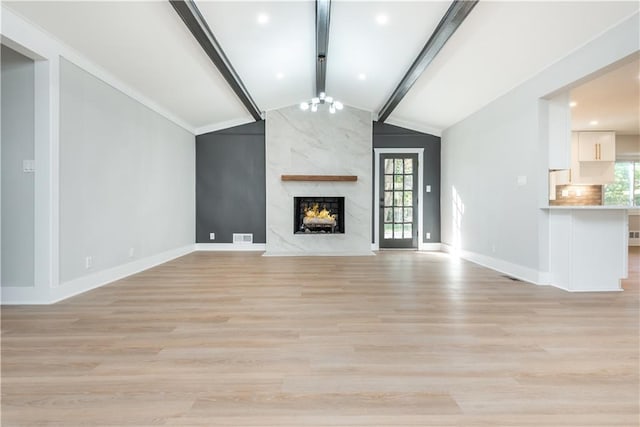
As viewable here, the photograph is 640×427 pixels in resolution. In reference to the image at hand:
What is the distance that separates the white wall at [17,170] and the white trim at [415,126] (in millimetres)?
6000

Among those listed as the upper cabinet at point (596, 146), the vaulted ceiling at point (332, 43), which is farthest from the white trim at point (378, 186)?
the upper cabinet at point (596, 146)

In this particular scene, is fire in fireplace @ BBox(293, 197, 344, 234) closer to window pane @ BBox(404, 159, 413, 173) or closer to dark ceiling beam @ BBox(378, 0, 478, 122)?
window pane @ BBox(404, 159, 413, 173)

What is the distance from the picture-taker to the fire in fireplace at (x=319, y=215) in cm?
700

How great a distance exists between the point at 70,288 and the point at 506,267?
533 centimetres

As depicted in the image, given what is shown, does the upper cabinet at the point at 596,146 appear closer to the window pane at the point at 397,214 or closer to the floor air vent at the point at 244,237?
the window pane at the point at 397,214

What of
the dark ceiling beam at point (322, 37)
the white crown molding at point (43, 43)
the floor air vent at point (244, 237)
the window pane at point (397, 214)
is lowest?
the floor air vent at point (244, 237)

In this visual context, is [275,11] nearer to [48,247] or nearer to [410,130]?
[48,247]

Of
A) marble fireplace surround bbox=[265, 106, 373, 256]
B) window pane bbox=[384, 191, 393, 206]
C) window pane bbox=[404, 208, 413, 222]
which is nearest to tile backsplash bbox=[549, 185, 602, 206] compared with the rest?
window pane bbox=[404, 208, 413, 222]

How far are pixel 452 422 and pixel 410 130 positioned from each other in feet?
22.0

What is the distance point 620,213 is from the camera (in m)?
3.67

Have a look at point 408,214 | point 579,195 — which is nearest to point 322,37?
point 408,214

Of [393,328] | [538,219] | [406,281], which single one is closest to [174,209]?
[406,281]

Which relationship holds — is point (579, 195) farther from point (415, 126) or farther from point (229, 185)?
point (229, 185)

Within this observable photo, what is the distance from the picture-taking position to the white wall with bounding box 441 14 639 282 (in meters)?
3.36
